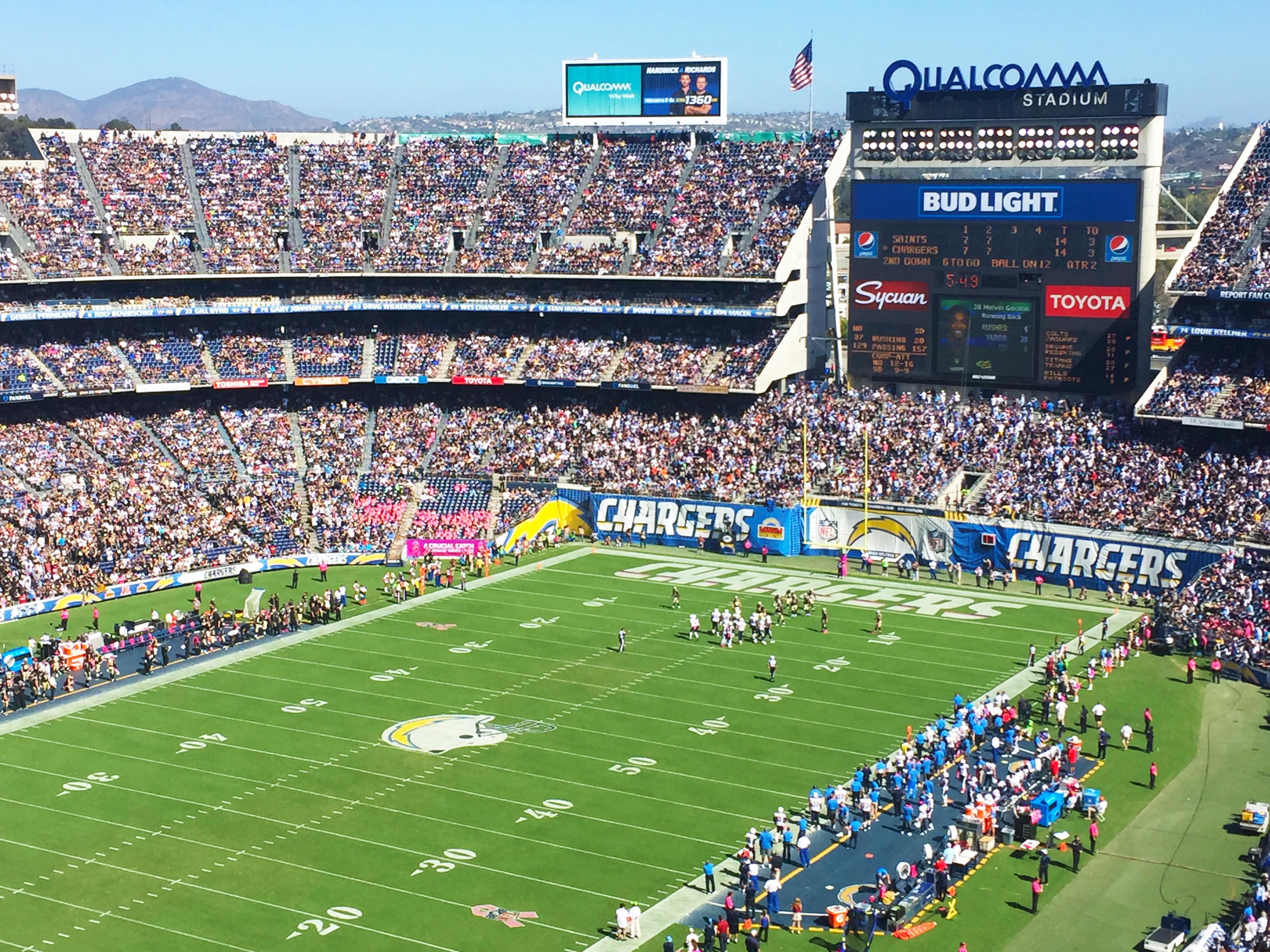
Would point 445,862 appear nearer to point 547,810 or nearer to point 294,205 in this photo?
point 547,810

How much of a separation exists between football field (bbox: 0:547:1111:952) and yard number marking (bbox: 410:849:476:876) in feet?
0.18

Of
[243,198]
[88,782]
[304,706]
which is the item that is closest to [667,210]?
[243,198]

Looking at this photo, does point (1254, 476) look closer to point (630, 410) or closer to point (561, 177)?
point (630, 410)

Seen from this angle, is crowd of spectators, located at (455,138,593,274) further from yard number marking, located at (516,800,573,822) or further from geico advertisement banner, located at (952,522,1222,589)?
yard number marking, located at (516,800,573,822)

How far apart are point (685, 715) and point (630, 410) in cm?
2686

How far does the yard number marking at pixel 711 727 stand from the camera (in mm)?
37406

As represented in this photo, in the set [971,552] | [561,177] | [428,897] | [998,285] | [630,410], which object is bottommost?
[428,897]

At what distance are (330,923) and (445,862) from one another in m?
3.17

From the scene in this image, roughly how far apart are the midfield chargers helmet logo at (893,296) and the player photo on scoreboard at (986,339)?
833 millimetres

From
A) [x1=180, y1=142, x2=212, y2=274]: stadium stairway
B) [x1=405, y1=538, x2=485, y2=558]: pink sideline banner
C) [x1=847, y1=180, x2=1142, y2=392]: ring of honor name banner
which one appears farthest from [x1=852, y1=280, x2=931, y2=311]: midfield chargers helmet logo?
[x1=180, y1=142, x2=212, y2=274]: stadium stairway

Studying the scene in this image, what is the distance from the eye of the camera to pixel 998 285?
5578cm

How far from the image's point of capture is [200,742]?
1462 inches

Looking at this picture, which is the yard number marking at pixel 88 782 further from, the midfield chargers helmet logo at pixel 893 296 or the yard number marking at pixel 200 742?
the midfield chargers helmet logo at pixel 893 296

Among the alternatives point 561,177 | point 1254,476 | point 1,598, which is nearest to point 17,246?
point 1,598
